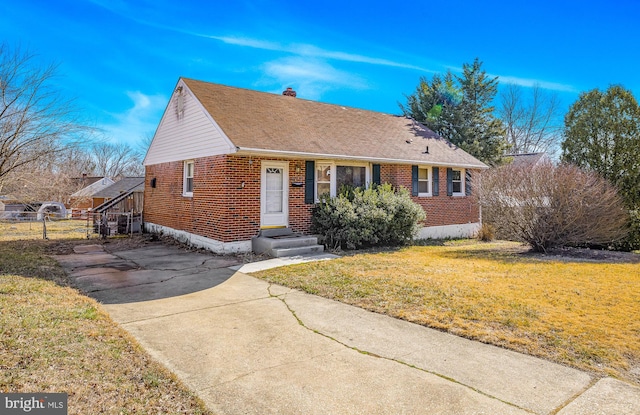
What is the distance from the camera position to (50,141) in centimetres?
1520

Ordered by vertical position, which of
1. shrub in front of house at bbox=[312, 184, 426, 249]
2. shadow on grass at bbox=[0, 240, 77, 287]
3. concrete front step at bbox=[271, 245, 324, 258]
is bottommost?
shadow on grass at bbox=[0, 240, 77, 287]

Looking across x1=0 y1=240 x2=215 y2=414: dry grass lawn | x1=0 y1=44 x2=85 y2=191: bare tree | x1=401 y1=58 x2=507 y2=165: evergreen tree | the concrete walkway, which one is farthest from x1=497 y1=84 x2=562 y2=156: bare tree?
x1=0 y1=240 x2=215 y2=414: dry grass lawn

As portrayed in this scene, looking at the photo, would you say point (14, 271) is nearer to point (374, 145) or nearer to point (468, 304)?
point (468, 304)

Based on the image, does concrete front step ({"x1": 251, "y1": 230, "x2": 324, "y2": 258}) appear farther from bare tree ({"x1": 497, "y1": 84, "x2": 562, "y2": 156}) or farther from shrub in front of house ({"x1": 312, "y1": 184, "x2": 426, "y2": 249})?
bare tree ({"x1": 497, "y1": 84, "x2": 562, "y2": 156})

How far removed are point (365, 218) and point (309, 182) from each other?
2048 mm

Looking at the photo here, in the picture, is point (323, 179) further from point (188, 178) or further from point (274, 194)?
point (188, 178)

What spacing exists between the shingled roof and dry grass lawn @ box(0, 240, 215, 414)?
583 centimetres

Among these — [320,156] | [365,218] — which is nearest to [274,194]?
[320,156]

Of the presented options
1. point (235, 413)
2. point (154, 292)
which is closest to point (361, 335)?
point (235, 413)

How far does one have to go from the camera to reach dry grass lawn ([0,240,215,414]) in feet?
9.02

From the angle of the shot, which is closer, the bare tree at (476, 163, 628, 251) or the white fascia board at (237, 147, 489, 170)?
the white fascia board at (237, 147, 489, 170)

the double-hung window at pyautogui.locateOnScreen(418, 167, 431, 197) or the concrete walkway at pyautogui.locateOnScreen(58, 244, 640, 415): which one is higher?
the double-hung window at pyautogui.locateOnScreen(418, 167, 431, 197)

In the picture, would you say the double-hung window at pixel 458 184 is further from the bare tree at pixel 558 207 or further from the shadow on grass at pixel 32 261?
the shadow on grass at pixel 32 261

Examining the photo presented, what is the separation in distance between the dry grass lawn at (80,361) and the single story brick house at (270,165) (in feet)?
18.0
